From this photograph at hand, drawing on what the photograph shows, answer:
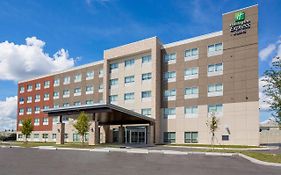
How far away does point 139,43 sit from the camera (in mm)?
51500

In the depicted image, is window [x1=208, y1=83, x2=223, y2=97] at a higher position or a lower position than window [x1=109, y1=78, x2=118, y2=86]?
lower

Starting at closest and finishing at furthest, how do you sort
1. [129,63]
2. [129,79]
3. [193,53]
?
[193,53] → [129,79] → [129,63]

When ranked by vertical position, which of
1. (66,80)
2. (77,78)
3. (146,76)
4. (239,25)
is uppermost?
(239,25)

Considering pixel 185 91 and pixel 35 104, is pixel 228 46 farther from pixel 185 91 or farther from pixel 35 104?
pixel 35 104

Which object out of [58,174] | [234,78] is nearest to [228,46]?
[234,78]

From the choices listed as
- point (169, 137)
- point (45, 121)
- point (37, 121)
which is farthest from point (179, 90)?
point (37, 121)

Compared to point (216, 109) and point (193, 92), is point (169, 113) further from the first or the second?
point (216, 109)

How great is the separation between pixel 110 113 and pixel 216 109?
15.6 m

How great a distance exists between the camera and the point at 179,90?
47594 millimetres

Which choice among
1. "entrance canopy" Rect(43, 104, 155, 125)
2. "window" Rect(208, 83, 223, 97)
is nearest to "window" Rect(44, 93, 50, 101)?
"entrance canopy" Rect(43, 104, 155, 125)

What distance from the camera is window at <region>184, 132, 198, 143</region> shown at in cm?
4515

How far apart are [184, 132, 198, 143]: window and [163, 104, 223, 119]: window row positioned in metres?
2.67

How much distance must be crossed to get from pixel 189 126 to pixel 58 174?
35.2m

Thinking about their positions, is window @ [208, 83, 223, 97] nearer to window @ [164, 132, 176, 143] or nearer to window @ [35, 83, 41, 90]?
window @ [164, 132, 176, 143]
